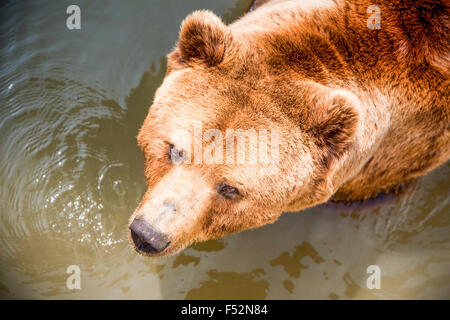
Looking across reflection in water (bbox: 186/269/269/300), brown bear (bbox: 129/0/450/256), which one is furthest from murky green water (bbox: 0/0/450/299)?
brown bear (bbox: 129/0/450/256)

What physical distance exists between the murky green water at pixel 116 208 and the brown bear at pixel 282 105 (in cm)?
118

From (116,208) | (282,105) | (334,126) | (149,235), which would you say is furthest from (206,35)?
(116,208)

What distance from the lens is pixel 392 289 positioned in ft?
13.1

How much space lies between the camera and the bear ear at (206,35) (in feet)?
8.04

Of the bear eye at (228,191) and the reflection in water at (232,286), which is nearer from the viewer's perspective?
the bear eye at (228,191)

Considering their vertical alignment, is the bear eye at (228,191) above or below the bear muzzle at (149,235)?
above

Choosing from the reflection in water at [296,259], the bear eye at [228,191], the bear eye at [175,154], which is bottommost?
the reflection in water at [296,259]

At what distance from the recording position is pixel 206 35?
246 centimetres

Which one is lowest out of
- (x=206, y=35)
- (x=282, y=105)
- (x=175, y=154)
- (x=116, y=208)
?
(x=116, y=208)

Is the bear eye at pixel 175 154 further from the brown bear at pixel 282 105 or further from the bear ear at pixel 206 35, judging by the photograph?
the bear ear at pixel 206 35

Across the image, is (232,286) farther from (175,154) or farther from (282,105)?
(282,105)

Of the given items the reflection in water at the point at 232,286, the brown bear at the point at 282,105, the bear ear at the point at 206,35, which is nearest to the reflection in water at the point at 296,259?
the reflection in water at the point at 232,286

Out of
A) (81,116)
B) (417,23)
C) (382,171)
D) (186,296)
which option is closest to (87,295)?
(186,296)

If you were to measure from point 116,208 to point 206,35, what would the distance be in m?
2.08
